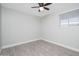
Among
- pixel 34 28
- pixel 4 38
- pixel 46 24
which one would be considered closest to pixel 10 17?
pixel 4 38

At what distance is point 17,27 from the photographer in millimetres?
3242

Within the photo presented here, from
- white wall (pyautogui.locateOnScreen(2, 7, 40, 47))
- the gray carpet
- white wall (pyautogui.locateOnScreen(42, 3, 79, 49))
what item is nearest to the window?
white wall (pyautogui.locateOnScreen(42, 3, 79, 49))

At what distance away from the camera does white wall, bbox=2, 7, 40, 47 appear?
2764 millimetres

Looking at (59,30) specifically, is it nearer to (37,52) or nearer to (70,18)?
(70,18)

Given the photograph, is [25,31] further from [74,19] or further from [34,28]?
[74,19]

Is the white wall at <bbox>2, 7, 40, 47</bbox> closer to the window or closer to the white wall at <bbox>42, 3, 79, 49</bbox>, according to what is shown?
the white wall at <bbox>42, 3, 79, 49</bbox>

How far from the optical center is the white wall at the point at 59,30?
2.58 metres

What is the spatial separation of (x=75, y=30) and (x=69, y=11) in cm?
105

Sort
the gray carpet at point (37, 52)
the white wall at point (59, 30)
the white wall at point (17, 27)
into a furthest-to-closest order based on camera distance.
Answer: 1. the white wall at point (17, 27)
2. the white wall at point (59, 30)
3. the gray carpet at point (37, 52)

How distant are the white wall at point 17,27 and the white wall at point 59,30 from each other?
866 millimetres

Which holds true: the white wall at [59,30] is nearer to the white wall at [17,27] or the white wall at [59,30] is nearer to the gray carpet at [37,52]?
the gray carpet at [37,52]

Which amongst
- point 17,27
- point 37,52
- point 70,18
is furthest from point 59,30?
point 17,27

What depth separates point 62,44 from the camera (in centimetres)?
312

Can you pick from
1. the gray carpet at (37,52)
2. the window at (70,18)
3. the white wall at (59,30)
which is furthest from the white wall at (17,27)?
the window at (70,18)
